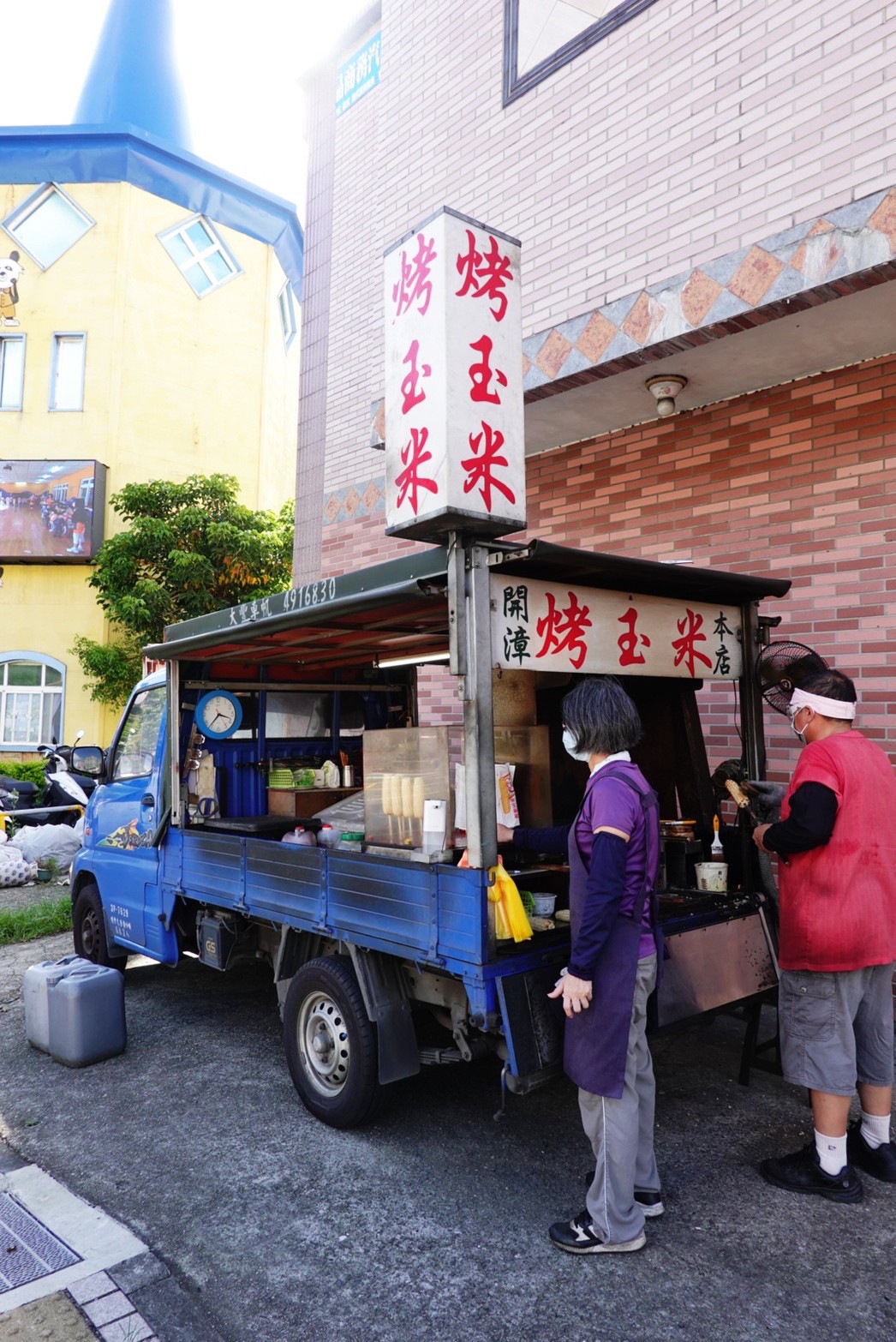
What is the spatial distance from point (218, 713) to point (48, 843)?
20.8ft

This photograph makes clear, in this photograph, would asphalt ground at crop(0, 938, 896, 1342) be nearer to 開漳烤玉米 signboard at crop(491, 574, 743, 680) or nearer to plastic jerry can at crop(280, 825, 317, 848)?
plastic jerry can at crop(280, 825, 317, 848)

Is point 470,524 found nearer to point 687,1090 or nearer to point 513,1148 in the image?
point 513,1148

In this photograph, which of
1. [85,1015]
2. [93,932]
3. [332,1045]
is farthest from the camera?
[93,932]

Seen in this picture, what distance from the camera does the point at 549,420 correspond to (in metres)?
6.78

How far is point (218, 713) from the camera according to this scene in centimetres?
585

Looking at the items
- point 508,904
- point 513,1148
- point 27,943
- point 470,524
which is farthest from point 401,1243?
point 27,943

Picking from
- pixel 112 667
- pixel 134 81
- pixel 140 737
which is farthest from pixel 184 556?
pixel 134 81

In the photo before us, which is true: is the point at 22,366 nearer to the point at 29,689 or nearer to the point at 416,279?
the point at 29,689

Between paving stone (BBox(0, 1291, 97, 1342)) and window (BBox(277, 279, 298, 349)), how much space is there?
68.5ft

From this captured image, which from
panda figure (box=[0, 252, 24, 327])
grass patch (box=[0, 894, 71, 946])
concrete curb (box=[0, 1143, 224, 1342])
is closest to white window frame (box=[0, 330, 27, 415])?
panda figure (box=[0, 252, 24, 327])

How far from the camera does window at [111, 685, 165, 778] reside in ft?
19.3

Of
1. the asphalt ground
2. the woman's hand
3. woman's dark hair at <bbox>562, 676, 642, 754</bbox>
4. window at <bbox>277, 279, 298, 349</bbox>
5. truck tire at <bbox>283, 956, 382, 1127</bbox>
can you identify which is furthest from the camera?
window at <bbox>277, 279, 298, 349</bbox>

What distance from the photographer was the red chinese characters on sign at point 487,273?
409cm

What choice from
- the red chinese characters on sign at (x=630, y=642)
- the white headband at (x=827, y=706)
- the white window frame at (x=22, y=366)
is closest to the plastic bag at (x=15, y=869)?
the red chinese characters on sign at (x=630, y=642)
